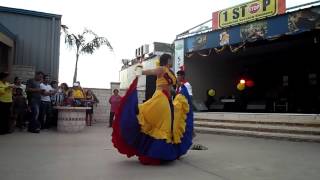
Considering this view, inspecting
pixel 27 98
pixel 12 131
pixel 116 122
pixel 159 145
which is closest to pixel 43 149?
pixel 116 122

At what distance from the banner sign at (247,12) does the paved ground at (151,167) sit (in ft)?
19.4

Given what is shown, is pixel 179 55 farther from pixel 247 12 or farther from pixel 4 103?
pixel 4 103

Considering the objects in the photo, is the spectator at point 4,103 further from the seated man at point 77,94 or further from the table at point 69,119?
the seated man at point 77,94

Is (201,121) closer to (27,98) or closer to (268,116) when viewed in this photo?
(268,116)

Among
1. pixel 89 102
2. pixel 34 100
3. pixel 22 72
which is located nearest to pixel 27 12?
pixel 22 72

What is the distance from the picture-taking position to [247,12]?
12.7 m

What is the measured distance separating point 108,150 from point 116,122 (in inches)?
61.7

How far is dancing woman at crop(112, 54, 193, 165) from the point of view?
5203mm

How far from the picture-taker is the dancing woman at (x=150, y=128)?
17.1 feet

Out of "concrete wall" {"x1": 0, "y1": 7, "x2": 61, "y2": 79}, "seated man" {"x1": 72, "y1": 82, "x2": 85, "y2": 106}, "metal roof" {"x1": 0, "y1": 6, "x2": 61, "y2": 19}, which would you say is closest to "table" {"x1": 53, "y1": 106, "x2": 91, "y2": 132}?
"seated man" {"x1": 72, "y1": 82, "x2": 85, "y2": 106}

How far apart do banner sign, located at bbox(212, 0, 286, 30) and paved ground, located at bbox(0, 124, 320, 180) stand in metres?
5.92

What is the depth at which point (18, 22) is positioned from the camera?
13664 mm

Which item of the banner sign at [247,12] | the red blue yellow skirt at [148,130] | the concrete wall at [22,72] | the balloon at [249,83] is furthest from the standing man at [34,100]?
the balloon at [249,83]

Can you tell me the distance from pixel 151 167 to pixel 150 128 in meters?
0.58
